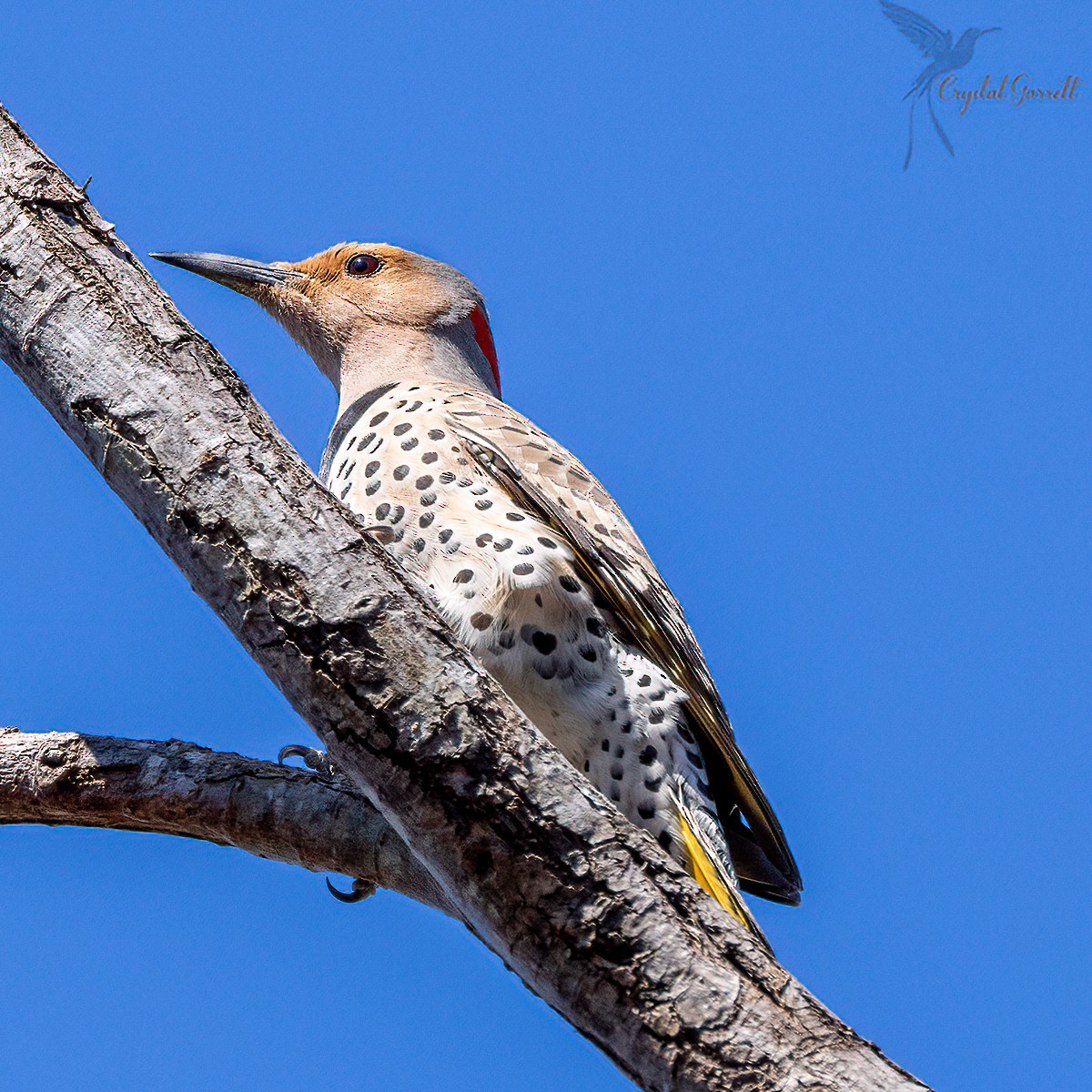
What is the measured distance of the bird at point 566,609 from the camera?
4297 millimetres

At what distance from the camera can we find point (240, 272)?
6.41 meters

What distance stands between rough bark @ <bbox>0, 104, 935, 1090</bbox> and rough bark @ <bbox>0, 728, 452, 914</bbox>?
125 centimetres

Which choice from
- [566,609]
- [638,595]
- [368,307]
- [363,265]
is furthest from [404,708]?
[363,265]

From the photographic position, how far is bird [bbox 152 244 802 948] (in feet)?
14.1

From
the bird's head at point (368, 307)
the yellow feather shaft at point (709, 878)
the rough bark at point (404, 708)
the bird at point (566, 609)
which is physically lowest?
the rough bark at point (404, 708)

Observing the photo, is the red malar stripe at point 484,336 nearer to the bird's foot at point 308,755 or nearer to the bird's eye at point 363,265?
the bird's eye at point 363,265

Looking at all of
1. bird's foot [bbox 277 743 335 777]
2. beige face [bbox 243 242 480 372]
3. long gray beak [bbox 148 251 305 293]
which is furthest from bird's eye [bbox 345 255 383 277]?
bird's foot [bbox 277 743 335 777]

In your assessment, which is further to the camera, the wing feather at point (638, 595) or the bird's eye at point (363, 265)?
the bird's eye at point (363, 265)

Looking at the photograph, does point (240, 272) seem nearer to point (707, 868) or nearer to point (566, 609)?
point (566, 609)

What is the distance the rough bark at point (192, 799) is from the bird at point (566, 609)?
1.38 ft

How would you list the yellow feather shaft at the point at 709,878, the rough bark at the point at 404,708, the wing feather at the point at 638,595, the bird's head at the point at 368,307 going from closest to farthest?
the rough bark at the point at 404,708
the yellow feather shaft at the point at 709,878
the wing feather at the point at 638,595
the bird's head at the point at 368,307

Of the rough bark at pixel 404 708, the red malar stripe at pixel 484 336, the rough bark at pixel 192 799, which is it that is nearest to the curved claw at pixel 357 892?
the rough bark at pixel 192 799

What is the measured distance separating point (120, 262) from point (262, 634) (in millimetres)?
1018

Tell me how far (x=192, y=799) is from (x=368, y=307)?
2.82 metres
